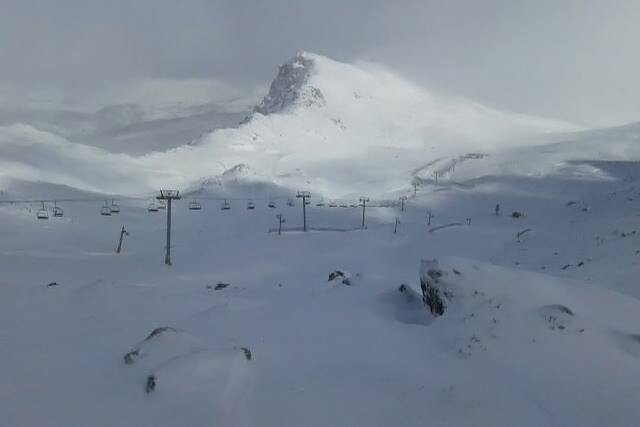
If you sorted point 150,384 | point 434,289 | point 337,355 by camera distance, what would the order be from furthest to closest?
point 434,289 < point 337,355 < point 150,384

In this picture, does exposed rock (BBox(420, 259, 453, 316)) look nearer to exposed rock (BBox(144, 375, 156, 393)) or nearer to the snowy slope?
the snowy slope

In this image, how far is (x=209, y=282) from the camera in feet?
128

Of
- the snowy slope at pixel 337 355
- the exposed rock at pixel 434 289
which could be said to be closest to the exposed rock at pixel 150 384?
the snowy slope at pixel 337 355

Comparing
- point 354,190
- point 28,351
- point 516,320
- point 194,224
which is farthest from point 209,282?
point 354,190

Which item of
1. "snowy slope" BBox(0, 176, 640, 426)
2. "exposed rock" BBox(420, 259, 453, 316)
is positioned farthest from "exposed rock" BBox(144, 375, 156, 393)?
"exposed rock" BBox(420, 259, 453, 316)

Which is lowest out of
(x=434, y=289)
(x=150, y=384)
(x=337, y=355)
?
(x=337, y=355)

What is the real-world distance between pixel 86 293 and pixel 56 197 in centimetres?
12775

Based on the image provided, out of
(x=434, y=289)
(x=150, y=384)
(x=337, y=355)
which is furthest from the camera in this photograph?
(x=434, y=289)

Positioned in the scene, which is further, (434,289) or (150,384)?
(434,289)

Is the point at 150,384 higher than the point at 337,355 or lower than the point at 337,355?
higher

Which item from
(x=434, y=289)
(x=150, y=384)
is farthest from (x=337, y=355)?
(x=150, y=384)

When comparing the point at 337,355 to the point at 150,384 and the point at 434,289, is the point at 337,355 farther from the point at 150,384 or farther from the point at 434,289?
the point at 150,384

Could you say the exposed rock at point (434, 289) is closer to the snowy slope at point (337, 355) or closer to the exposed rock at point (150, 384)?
the snowy slope at point (337, 355)

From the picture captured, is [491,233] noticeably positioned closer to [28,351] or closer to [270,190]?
[28,351]
